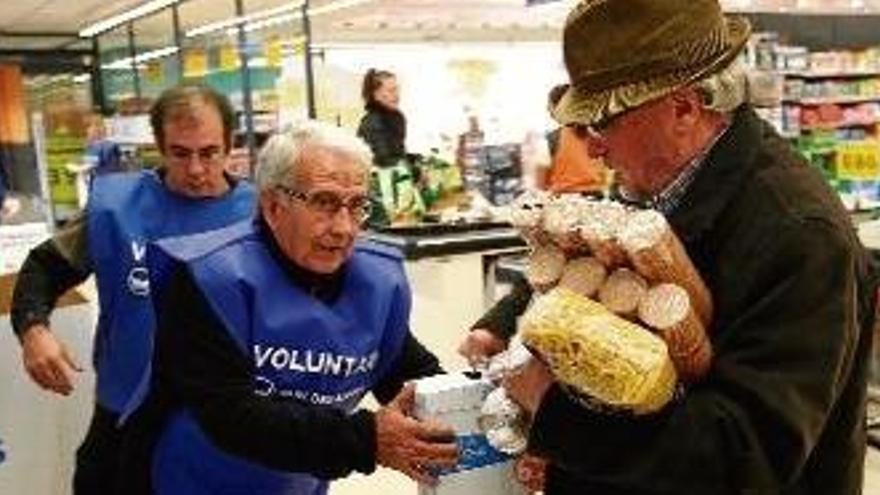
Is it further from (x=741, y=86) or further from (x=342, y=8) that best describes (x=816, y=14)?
(x=741, y=86)

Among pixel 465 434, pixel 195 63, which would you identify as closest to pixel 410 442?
pixel 465 434

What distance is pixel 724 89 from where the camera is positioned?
1.35m

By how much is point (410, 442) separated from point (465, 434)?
0.29ft

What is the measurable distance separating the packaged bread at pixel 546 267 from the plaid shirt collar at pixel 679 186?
0.50 ft

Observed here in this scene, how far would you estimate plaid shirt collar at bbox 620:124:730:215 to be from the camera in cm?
138

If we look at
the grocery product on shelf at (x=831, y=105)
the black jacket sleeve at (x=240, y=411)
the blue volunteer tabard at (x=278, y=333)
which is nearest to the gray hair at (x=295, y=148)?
the blue volunteer tabard at (x=278, y=333)

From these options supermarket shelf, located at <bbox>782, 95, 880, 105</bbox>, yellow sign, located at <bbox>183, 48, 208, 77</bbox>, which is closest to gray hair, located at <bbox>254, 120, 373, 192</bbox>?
supermarket shelf, located at <bbox>782, 95, 880, 105</bbox>

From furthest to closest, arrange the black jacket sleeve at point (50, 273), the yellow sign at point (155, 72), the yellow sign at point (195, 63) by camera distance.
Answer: the yellow sign at point (155, 72) < the yellow sign at point (195, 63) < the black jacket sleeve at point (50, 273)

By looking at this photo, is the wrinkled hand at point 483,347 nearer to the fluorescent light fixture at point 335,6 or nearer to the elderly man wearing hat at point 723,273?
the elderly man wearing hat at point 723,273

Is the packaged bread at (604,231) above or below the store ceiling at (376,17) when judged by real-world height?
below

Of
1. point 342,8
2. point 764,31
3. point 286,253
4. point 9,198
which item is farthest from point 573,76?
point 342,8

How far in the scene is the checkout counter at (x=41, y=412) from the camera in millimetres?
3506

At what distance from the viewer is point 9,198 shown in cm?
472

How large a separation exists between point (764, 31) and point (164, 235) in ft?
30.1
